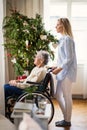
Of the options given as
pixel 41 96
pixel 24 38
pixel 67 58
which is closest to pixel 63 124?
pixel 41 96

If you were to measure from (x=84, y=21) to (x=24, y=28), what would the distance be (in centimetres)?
155

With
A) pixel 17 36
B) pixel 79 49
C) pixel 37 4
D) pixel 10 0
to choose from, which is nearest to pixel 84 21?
pixel 79 49

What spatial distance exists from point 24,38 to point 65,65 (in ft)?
2.31

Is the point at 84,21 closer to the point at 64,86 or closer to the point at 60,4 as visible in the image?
the point at 60,4

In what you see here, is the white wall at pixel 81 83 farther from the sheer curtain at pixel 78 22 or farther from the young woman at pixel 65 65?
the young woman at pixel 65 65

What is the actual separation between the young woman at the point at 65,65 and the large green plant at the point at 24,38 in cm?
36

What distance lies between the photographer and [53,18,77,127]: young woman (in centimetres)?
292

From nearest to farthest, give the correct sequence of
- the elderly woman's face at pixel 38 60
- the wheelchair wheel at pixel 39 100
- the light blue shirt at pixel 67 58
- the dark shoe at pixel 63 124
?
the wheelchair wheel at pixel 39 100
the light blue shirt at pixel 67 58
the elderly woman's face at pixel 38 60
the dark shoe at pixel 63 124

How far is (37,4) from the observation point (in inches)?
156

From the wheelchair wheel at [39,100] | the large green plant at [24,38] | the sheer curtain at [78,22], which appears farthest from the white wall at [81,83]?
the wheelchair wheel at [39,100]

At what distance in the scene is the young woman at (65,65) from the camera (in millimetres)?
2916

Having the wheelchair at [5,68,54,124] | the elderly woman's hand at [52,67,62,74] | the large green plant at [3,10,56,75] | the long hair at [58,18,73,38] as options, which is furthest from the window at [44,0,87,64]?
the wheelchair at [5,68,54,124]

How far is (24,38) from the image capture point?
321cm

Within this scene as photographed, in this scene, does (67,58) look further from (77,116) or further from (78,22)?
(78,22)
